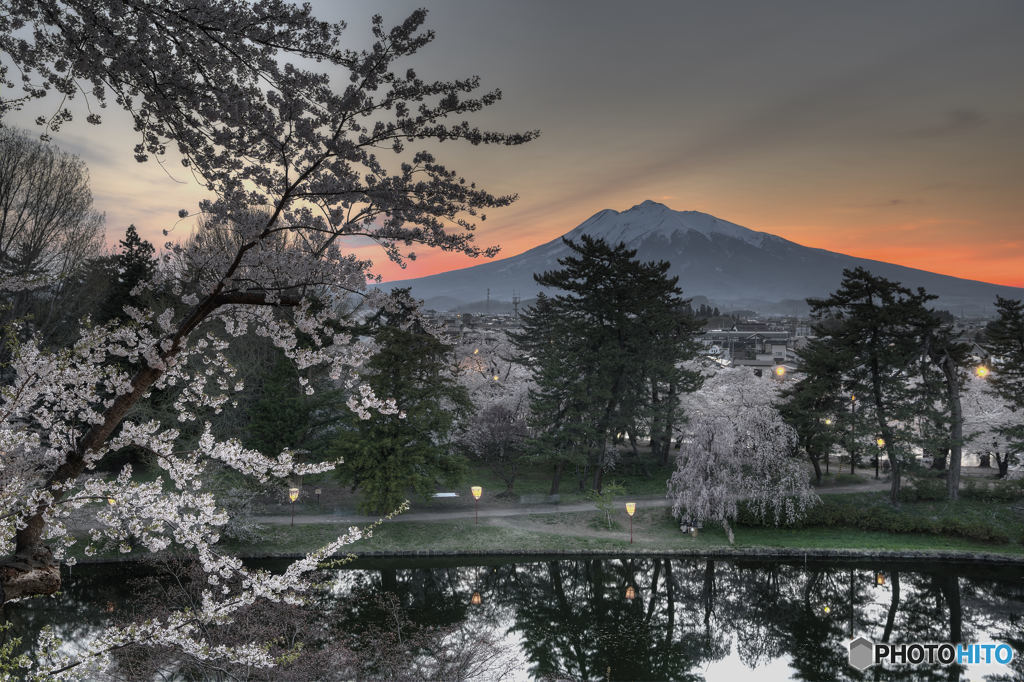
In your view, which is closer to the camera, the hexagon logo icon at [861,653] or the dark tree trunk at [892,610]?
the hexagon logo icon at [861,653]

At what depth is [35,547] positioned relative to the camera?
3.30m

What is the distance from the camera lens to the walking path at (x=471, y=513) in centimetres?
2109

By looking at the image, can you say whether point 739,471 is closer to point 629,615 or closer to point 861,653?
point 629,615

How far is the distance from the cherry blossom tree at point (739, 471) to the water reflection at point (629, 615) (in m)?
2.58

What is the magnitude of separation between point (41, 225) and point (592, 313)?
65.5 feet

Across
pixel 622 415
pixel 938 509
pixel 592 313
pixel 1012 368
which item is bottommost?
pixel 938 509

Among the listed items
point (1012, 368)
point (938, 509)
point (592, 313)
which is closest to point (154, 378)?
point (592, 313)

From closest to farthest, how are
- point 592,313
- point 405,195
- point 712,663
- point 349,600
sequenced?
point 405,195 < point 712,663 < point 349,600 < point 592,313

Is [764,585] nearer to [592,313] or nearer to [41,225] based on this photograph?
[592,313]

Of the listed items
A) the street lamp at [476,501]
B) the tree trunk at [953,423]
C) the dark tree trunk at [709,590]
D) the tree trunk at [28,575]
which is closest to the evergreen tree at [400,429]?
the street lamp at [476,501]

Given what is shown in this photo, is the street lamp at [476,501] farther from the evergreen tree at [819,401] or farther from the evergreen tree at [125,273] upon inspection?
the evergreen tree at [125,273]

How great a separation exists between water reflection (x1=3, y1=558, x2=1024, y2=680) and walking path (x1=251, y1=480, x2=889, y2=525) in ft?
12.2

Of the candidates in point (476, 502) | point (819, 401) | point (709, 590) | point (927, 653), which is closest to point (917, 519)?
point (819, 401)

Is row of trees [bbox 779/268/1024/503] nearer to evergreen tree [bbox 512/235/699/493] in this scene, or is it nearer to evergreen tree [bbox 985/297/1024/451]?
evergreen tree [bbox 985/297/1024/451]
